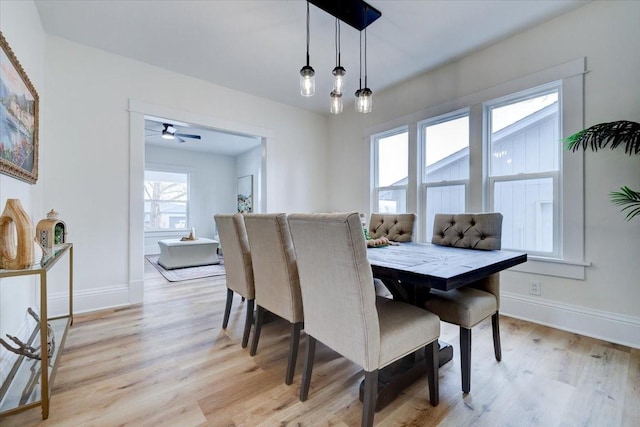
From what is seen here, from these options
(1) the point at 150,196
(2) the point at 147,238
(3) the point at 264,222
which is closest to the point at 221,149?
(1) the point at 150,196

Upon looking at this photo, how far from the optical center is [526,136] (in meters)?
2.63

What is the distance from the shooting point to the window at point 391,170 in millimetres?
3680

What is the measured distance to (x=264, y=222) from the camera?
1664 mm

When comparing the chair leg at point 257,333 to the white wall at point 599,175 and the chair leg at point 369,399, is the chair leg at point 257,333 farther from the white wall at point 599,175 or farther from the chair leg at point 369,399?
the white wall at point 599,175

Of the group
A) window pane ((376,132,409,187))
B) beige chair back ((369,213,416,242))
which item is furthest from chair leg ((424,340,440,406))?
window pane ((376,132,409,187))

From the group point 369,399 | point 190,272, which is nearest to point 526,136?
point 369,399

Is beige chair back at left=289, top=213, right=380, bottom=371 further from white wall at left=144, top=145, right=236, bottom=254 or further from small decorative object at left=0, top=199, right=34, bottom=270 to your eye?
white wall at left=144, top=145, right=236, bottom=254

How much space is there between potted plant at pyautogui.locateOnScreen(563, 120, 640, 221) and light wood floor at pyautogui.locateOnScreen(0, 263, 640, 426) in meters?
1.04

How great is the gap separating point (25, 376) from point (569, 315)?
379 cm

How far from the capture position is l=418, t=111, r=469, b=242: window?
3074mm

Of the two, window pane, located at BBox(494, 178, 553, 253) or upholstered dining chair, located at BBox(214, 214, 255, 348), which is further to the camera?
window pane, located at BBox(494, 178, 553, 253)

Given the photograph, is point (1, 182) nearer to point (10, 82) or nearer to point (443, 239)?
point (10, 82)

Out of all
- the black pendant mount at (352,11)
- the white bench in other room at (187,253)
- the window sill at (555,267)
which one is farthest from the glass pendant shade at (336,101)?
the white bench in other room at (187,253)

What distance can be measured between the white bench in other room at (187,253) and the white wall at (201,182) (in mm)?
2060
